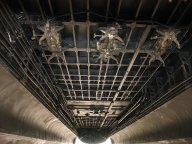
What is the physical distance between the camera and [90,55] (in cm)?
663

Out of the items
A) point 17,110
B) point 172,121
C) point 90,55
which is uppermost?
point 90,55

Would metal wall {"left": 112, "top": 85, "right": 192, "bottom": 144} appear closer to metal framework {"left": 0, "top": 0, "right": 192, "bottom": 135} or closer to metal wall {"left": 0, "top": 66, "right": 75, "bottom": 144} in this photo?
metal framework {"left": 0, "top": 0, "right": 192, "bottom": 135}

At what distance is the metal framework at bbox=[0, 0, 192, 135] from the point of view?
4.78m

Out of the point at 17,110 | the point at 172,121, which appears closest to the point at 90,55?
the point at 17,110

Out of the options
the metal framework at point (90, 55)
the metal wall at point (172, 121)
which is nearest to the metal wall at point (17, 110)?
Answer: the metal framework at point (90, 55)

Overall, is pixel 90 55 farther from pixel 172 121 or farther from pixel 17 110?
pixel 172 121

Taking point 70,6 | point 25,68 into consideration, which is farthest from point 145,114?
point 70,6

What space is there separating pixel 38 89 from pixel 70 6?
10.4 ft

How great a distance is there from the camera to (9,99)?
5.23m

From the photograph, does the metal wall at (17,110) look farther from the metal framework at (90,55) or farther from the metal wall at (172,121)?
the metal wall at (172,121)

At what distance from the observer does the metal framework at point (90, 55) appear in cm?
478

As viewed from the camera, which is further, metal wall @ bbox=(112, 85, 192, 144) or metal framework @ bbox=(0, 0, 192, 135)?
metal wall @ bbox=(112, 85, 192, 144)

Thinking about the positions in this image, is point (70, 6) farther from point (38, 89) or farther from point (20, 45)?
point (38, 89)

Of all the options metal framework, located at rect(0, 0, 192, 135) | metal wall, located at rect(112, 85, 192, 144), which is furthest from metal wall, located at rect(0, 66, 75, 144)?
metal wall, located at rect(112, 85, 192, 144)
